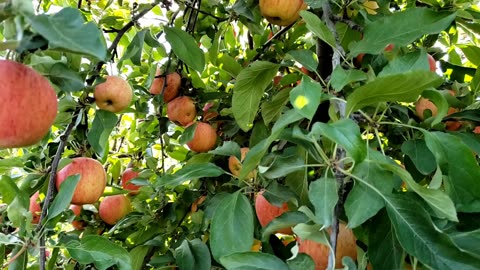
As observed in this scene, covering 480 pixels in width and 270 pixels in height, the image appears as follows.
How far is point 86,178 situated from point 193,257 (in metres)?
0.48

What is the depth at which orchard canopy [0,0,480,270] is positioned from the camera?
0.85 meters

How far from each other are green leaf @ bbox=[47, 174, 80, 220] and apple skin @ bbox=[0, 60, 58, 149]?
238 millimetres

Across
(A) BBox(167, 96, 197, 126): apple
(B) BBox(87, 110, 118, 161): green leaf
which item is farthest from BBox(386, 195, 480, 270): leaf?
(A) BBox(167, 96, 197, 126): apple

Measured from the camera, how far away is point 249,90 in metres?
1.35

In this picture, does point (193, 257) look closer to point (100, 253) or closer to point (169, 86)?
point (100, 253)

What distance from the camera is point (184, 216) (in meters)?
1.88

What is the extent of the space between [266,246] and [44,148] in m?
0.74

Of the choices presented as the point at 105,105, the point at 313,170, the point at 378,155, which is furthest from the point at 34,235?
the point at 378,155

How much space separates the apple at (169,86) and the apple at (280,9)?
1.73ft

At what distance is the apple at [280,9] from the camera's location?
155 centimetres

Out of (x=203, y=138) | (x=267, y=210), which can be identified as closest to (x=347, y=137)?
(x=267, y=210)

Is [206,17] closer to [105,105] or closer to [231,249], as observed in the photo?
[105,105]

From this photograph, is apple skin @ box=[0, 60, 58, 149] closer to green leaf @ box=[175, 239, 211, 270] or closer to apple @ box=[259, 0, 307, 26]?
green leaf @ box=[175, 239, 211, 270]

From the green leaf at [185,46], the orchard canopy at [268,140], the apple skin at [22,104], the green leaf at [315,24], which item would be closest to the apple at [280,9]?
the orchard canopy at [268,140]
